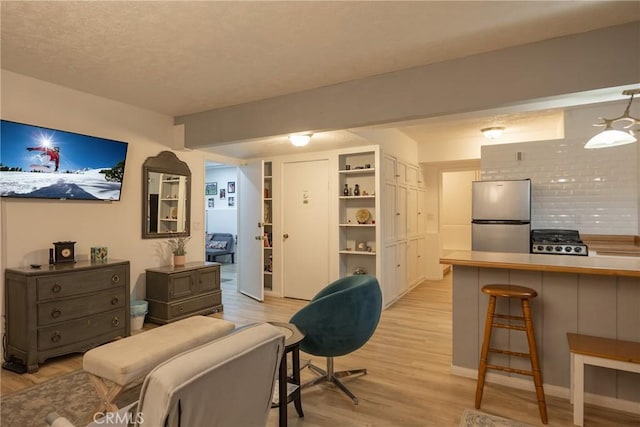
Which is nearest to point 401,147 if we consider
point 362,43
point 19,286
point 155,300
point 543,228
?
point 543,228

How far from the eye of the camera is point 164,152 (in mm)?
4305

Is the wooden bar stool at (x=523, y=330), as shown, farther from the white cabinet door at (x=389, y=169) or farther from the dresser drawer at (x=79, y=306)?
the dresser drawer at (x=79, y=306)

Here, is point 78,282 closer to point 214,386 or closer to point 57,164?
point 57,164

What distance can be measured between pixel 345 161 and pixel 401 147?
1.01 meters

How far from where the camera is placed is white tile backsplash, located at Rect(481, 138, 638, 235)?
414 cm

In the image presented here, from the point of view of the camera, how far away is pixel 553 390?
2.50 metres

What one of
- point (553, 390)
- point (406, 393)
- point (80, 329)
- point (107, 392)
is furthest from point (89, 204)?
point (553, 390)

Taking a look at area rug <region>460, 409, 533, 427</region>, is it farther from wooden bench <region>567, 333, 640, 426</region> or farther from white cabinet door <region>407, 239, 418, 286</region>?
white cabinet door <region>407, 239, 418, 286</region>

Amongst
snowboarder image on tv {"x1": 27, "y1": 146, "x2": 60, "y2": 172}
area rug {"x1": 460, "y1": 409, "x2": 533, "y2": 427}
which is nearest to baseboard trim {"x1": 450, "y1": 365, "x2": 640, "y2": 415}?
area rug {"x1": 460, "y1": 409, "x2": 533, "y2": 427}

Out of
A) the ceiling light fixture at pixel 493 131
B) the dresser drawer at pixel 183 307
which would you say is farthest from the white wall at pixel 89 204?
the ceiling light fixture at pixel 493 131

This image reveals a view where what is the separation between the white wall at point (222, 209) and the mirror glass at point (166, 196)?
487cm

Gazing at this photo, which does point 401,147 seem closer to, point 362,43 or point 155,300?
point 362,43

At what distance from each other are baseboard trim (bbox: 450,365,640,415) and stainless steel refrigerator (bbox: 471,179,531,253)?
2.17 metres

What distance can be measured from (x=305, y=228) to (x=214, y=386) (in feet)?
14.0
